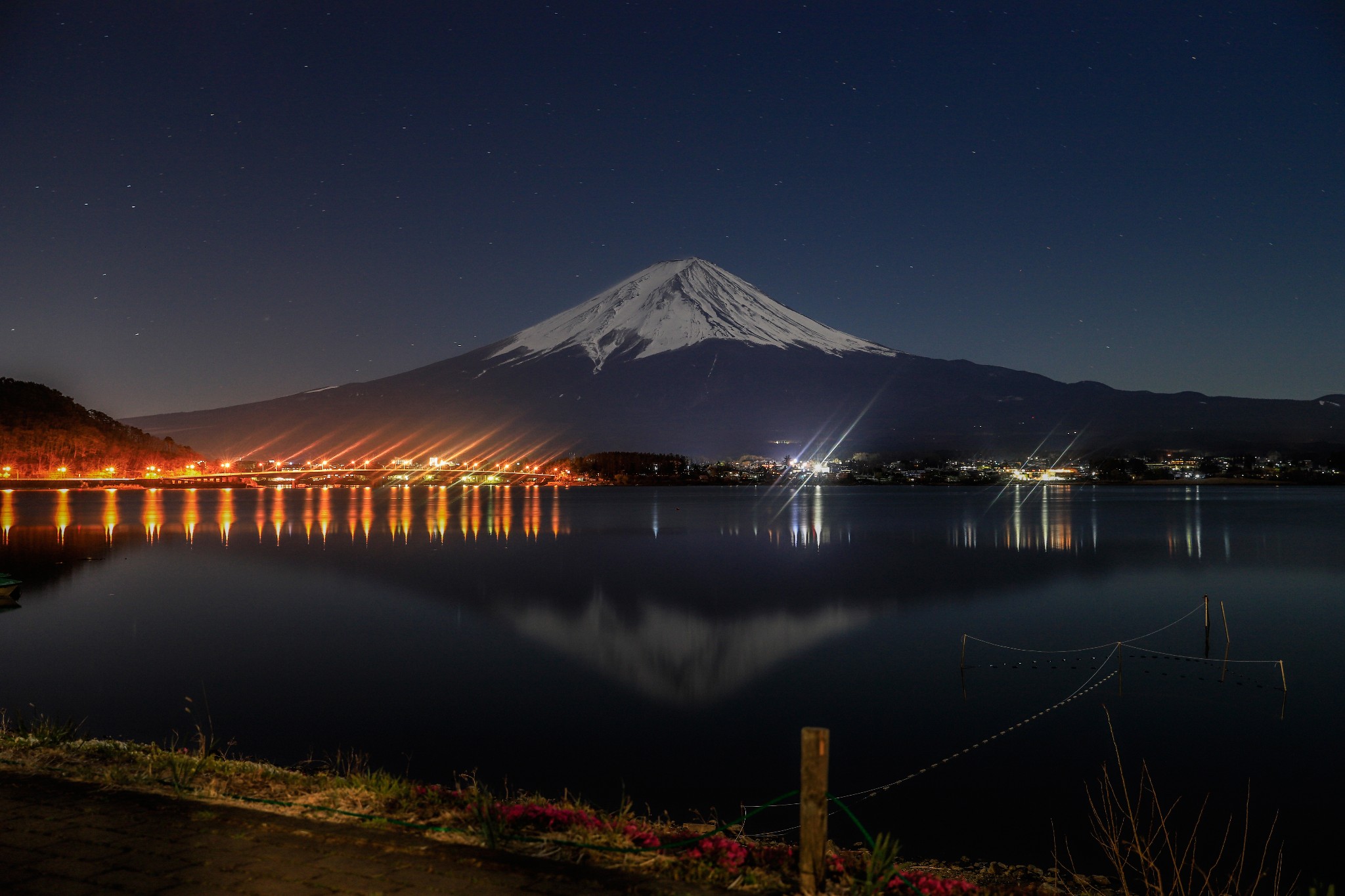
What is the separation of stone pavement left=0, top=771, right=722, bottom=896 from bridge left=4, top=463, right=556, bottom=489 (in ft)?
307

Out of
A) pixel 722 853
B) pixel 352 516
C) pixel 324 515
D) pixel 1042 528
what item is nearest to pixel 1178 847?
pixel 722 853

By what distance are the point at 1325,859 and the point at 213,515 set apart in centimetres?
6093

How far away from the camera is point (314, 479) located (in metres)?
171

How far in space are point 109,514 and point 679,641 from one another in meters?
53.1

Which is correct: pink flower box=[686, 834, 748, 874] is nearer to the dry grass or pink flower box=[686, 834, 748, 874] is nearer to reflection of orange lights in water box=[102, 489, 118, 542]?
the dry grass

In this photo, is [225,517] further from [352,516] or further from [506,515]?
[506,515]

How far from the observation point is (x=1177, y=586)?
22.9 m

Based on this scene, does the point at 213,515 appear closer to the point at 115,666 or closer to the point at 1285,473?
the point at 115,666

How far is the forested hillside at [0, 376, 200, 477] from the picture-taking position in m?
116

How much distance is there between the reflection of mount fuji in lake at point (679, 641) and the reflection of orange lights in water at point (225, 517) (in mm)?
22113

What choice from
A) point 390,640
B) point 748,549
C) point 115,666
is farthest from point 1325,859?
point 748,549

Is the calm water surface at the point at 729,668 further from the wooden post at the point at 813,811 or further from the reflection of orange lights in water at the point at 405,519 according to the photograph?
the reflection of orange lights in water at the point at 405,519

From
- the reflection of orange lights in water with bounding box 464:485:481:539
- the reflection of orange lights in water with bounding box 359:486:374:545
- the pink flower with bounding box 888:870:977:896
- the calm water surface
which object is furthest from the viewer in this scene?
the reflection of orange lights in water with bounding box 464:485:481:539

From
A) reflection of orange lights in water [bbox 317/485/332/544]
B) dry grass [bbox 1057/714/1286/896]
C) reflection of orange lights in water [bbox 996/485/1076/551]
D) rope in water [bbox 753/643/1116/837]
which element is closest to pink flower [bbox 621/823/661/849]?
rope in water [bbox 753/643/1116/837]
